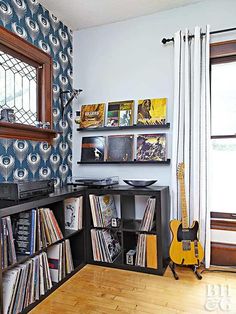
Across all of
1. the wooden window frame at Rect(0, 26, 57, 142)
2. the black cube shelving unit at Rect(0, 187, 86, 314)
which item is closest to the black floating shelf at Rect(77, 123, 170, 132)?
the wooden window frame at Rect(0, 26, 57, 142)

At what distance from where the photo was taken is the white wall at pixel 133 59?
8.22 ft

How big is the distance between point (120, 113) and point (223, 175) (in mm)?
1193

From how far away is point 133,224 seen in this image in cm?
254

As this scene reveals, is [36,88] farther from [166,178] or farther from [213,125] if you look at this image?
[213,125]

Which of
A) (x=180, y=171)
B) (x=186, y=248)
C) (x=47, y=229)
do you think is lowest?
(x=186, y=248)

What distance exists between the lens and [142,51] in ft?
8.93

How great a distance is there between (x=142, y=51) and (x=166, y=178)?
1.33 meters

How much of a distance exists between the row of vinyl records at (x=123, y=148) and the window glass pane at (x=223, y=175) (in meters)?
0.48

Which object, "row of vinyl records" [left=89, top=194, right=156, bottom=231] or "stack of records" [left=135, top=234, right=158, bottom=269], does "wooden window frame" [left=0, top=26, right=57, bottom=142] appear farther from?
"stack of records" [left=135, top=234, right=158, bottom=269]

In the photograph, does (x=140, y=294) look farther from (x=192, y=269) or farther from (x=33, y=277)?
(x=33, y=277)

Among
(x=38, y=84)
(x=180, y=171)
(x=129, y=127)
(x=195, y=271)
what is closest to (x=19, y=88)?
(x=38, y=84)

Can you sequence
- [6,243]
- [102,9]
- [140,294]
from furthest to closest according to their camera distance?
[102,9] < [140,294] < [6,243]

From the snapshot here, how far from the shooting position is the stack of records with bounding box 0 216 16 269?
1594mm

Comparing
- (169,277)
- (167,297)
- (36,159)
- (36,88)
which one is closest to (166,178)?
(169,277)
